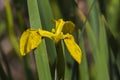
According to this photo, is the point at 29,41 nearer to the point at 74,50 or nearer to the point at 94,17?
the point at 74,50

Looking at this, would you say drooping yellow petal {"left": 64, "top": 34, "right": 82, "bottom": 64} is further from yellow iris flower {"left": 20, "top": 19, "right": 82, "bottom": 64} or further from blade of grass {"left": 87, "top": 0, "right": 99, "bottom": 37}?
blade of grass {"left": 87, "top": 0, "right": 99, "bottom": 37}

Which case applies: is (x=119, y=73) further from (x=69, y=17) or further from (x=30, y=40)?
(x=30, y=40)

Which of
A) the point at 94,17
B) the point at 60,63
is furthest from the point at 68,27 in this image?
the point at 94,17

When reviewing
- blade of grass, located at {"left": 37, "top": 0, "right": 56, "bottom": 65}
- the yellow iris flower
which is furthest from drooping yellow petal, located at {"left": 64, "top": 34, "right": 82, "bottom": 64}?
blade of grass, located at {"left": 37, "top": 0, "right": 56, "bottom": 65}

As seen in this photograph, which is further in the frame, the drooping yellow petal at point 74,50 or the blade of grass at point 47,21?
the blade of grass at point 47,21

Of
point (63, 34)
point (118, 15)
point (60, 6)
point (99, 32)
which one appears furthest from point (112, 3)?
point (63, 34)

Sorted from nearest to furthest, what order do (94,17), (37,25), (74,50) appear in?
(74,50) → (37,25) → (94,17)

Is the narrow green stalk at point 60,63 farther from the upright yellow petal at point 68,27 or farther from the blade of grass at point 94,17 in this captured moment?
the blade of grass at point 94,17

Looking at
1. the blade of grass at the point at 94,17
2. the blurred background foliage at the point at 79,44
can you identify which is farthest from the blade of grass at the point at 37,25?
the blade of grass at the point at 94,17
